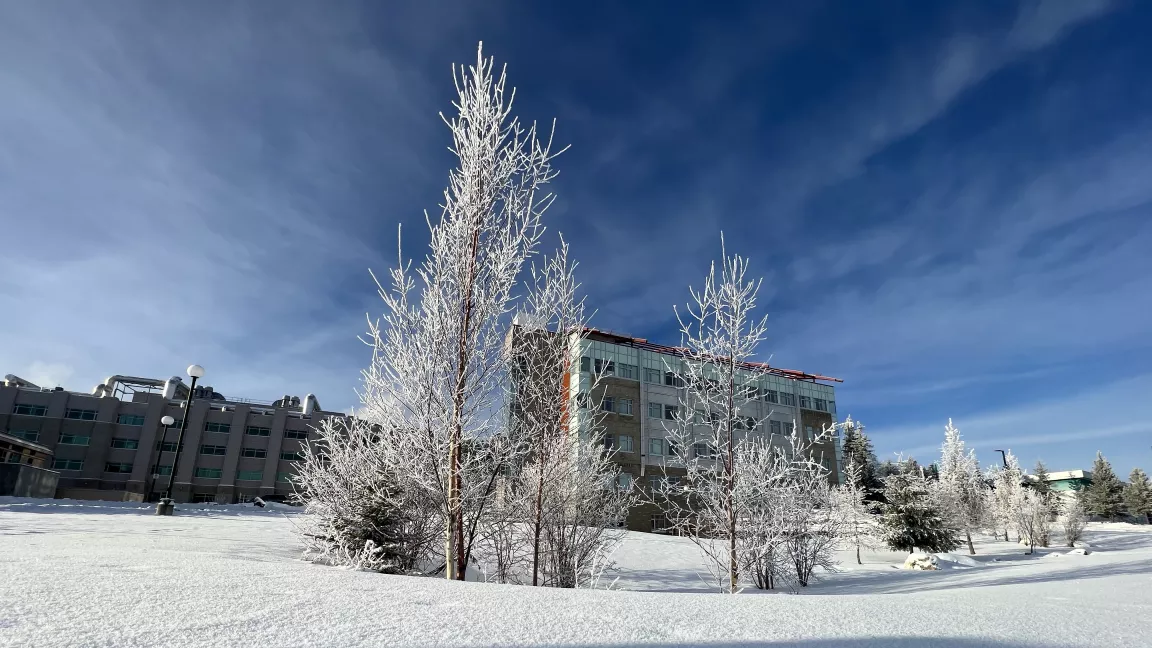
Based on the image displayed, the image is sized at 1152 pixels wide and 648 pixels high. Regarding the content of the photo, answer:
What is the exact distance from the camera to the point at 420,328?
712 cm

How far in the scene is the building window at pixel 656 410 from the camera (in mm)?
46812

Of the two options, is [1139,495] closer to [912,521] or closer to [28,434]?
[912,521]

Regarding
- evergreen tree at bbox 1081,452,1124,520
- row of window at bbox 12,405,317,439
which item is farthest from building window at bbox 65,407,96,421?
evergreen tree at bbox 1081,452,1124,520

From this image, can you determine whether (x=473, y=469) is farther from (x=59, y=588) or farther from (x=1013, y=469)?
(x=1013, y=469)

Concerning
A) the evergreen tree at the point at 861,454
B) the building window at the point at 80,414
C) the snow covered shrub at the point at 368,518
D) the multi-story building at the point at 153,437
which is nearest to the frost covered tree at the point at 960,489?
the evergreen tree at the point at 861,454

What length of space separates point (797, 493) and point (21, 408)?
79365mm

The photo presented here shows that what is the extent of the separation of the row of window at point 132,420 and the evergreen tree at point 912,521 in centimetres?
6207

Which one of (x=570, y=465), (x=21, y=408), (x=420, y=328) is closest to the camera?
(x=420, y=328)

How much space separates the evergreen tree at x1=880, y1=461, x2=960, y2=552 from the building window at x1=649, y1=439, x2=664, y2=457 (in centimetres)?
1945

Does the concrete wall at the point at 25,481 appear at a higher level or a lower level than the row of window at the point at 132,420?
lower

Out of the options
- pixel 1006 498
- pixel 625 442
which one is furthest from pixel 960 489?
pixel 625 442

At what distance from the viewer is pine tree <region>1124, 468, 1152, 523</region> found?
68.1 meters

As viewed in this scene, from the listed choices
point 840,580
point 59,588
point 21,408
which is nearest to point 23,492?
point 59,588

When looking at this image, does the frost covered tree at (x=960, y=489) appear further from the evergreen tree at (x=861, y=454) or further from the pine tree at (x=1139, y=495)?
the pine tree at (x=1139, y=495)
